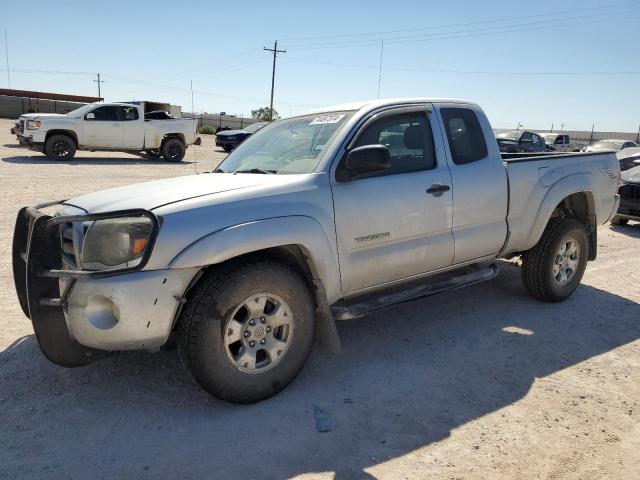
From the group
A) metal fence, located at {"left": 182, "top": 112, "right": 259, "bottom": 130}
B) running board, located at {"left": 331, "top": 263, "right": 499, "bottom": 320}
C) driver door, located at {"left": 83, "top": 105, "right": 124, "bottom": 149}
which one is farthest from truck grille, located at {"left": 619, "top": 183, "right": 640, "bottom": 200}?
metal fence, located at {"left": 182, "top": 112, "right": 259, "bottom": 130}

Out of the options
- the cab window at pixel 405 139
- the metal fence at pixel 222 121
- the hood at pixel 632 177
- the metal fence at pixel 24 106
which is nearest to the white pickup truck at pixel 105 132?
the hood at pixel 632 177

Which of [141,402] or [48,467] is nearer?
[48,467]

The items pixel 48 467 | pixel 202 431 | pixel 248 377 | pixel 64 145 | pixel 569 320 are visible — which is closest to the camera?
pixel 48 467

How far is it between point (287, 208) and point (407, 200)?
40.5 inches

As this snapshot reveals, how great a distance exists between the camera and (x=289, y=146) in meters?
3.92

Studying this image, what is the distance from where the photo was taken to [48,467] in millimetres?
2537

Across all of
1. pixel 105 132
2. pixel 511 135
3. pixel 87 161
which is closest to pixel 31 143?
pixel 87 161

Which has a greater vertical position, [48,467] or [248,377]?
[248,377]

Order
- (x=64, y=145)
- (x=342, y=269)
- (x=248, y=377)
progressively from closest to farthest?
1. (x=248, y=377)
2. (x=342, y=269)
3. (x=64, y=145)

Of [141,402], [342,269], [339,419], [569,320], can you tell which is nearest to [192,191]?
[342,269]

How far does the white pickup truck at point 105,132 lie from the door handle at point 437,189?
14657 mm

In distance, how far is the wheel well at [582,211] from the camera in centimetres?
533

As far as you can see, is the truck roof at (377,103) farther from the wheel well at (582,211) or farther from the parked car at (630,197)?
the parked car at (630,197)

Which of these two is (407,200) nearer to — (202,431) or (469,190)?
(469,190)
